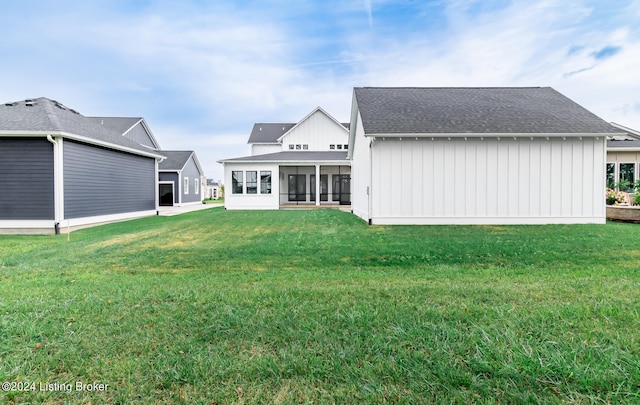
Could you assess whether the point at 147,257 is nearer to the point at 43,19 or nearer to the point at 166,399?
the point at 166,399

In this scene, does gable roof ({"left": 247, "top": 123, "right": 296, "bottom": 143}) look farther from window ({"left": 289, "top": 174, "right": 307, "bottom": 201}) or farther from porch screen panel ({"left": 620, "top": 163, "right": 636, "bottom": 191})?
porch screen panel ({"left": 620, "top": 163, "right": 636, "bottom": 191})

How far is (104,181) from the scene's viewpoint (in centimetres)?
1241

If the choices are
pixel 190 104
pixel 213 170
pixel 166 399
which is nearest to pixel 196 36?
pixel 190 104

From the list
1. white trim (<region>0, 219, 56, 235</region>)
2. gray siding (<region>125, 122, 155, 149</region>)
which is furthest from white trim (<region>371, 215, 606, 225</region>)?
gray siding (<region>125, 122, 155, 149</region>)

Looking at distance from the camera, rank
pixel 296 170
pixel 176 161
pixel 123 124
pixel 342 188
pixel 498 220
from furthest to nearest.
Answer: pixel 176 161
pixel 123 124
pixel 296 170
pixel 342 188
pixel 498 220

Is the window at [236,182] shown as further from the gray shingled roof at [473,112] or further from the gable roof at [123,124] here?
the gable roof at [123,124]

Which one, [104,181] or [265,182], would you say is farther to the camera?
[265,182]

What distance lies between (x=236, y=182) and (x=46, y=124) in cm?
1003

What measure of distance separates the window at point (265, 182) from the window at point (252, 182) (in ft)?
1.05

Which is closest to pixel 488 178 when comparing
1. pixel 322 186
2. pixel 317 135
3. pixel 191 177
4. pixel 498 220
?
pixel 498 220

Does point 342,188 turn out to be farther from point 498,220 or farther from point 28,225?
point 28,225

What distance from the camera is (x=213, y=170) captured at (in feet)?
237

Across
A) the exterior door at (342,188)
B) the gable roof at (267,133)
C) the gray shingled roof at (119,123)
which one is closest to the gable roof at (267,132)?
the gable roof at (267,133)

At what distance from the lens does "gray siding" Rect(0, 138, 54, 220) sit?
9992mm
